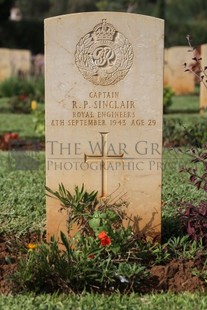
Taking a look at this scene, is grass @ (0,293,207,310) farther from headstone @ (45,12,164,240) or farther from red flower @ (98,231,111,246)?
headstone @ (45,12,164,240)

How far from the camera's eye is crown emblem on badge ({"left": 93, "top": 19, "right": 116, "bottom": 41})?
4473 mm

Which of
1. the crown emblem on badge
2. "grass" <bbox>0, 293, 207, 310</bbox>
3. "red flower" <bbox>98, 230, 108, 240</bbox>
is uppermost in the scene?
the crown emblem on badge

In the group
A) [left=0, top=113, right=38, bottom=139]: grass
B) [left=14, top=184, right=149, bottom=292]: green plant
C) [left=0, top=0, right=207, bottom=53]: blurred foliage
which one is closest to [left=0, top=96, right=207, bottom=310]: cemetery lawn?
[left=14, top=184, right=149, bottom=292]: green plant

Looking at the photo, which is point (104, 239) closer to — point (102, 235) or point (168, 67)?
point (102, 235)

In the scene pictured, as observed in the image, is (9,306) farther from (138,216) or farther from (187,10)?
(187,10)

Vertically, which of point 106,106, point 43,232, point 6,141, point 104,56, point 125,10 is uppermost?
point 125,10

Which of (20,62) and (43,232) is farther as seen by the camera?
(20,62)

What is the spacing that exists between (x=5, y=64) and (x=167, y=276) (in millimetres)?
16376

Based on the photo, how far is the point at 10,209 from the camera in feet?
18.0

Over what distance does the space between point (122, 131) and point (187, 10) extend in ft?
124

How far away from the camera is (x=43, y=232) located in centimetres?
503

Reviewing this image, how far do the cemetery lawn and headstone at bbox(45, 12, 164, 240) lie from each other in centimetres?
37

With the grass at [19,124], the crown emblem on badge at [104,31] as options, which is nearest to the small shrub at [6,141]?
the grass at [19,124]

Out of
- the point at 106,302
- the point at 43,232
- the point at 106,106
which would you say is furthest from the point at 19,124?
the point at 106,302
